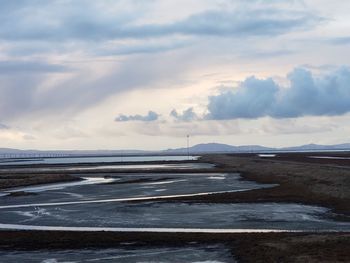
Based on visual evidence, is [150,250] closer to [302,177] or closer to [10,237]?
[10,237]

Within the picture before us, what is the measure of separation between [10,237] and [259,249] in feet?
40.3

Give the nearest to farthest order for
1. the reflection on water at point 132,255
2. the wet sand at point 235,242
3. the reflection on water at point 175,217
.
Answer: the wet sand at point 235,242
the reflection on water at point 132,255
the reflection on water at point 175,217

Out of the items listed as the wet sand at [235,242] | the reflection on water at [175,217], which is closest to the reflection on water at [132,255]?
the wet sand at [235,242]

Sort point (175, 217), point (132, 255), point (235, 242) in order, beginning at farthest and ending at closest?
point (175, 217), point (235, 242), point (132, 255)

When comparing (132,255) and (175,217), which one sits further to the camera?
(175,217)

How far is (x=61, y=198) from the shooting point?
48.8 m

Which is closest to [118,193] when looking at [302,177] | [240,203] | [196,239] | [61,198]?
[61,198]

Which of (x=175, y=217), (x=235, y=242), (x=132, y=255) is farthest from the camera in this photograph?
(x=175, y=217)

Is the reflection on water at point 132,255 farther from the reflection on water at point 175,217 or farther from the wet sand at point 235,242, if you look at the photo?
the reflection on water at point 175,217

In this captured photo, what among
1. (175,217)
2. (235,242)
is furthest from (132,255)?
(175,217)

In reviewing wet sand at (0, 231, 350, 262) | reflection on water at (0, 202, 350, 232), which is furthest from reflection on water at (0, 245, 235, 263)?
reflection on water at (0, 202, 350, 232)

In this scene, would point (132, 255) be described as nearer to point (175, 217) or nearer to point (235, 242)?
point (235, 242)

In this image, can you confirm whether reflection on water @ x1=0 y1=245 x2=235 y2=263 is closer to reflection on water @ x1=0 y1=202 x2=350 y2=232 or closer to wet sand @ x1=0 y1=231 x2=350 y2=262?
wet sand @ x1=0 y1=231 x2=350 y2=262

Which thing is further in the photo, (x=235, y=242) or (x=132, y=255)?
(x=235, y=242)
